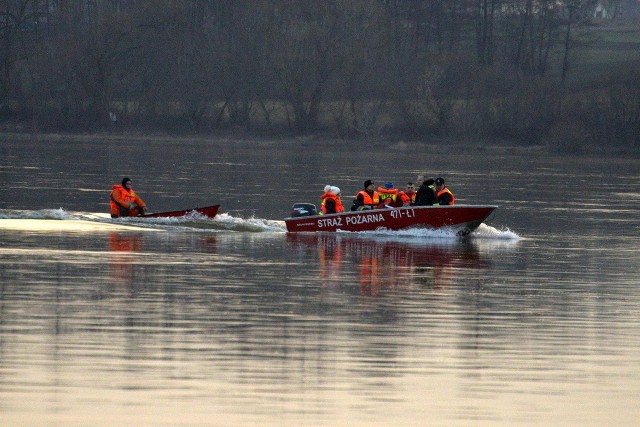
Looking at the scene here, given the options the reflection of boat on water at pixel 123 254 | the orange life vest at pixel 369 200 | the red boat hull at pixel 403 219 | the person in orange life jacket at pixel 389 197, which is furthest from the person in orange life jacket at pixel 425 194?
the reflection of boat on water at pixel 123 254

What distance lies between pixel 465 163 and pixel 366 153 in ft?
38.3

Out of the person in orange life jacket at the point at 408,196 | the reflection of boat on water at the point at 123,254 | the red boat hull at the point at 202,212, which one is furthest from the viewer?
the red boat hull at the point at 202,212

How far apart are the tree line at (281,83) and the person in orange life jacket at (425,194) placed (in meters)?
63.9

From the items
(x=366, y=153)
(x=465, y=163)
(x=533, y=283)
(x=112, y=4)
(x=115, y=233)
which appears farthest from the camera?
(x=112, y=4)

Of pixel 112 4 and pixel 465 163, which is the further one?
pixel 112 4

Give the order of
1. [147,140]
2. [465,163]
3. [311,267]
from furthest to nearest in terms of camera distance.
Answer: [147,140] → [465,163] → [311,267]

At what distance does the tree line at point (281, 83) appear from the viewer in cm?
9806

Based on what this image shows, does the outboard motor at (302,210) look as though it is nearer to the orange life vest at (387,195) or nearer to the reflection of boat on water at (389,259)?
the reflection of boat on water at (389,259)

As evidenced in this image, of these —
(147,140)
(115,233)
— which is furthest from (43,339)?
(147,140)

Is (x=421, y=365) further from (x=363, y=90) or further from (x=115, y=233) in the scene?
(x=363, y=90)

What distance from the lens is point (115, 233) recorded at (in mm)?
32719

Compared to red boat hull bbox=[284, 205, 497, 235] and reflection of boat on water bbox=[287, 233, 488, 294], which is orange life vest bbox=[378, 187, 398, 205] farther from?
reflection of boat on water bbox=[287, 233, 488, 294]

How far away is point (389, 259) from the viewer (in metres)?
28.3

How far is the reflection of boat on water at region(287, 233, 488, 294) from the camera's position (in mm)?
Answer: 24672
